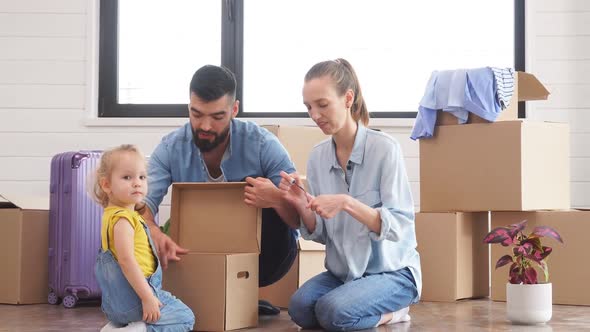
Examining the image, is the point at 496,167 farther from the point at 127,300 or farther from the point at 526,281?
the point at 127,300

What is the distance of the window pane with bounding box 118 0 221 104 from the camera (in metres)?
4.61

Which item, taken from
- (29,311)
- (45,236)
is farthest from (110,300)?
(45,236)

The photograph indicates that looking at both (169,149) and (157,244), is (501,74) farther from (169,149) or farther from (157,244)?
(157,244)

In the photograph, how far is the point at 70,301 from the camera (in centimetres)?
348

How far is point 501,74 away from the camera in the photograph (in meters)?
3.73

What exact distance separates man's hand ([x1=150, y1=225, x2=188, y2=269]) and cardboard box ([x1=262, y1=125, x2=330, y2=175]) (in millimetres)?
1394

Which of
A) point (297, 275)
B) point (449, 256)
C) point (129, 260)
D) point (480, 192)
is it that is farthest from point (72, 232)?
point (480, 192)

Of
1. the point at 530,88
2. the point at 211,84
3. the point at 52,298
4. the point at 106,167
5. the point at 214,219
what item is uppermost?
the point at 530,88

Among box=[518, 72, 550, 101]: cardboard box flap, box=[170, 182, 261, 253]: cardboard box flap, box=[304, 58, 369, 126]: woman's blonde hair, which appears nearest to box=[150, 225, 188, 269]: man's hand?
box=[170, 182, 261, 253]: cardboard box flap

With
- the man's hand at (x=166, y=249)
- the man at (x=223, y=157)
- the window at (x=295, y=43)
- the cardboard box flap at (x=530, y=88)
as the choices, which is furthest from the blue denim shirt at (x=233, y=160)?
the window at (x=295, y=43)

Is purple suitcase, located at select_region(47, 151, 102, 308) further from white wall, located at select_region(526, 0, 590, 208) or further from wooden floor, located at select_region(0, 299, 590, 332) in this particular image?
white wall, located at select_region(526, 0, 590, 208)

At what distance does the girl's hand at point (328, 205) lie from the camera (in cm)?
253

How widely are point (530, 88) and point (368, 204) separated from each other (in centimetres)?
154

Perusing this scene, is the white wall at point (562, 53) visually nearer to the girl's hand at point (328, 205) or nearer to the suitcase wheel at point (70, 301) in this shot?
the girl's hand at point (328, 205)
